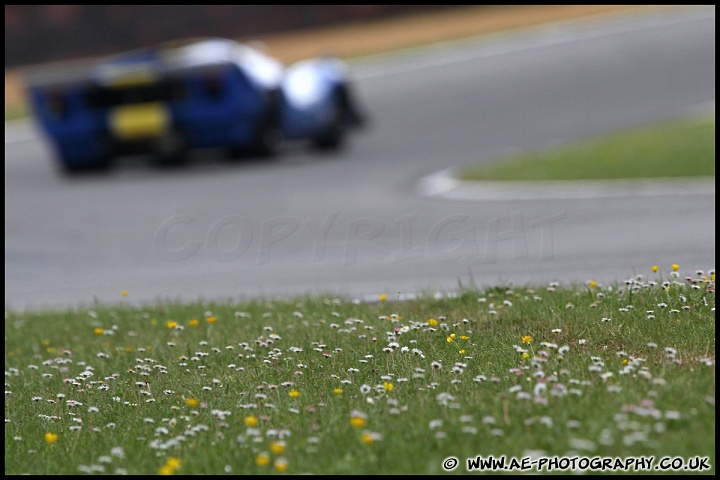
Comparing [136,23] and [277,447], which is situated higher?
[136,23]

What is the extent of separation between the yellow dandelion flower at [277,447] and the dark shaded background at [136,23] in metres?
23.9

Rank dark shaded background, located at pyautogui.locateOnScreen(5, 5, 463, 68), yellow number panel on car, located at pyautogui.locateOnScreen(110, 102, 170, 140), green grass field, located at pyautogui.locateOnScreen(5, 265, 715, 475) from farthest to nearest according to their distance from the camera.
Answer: dark shaded background, located at pyautogui.locateOnScreen(5, 5, 463, 68) < yellow number panel on car, located at pyautogui.locateOnScreen(110, 102, 170, 140) < green grass field, located at pyautogui.locateOnScreen(5, 265, 715, 475)

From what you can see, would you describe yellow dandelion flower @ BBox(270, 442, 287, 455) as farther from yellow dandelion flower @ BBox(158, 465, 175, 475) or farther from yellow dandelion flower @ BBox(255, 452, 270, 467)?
yellow dandelion flower @ BBox(158, 465, 175, 475)

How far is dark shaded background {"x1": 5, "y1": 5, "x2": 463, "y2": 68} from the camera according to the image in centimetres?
2700

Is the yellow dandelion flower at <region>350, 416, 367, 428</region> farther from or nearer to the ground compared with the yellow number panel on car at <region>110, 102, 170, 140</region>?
nearer to the ground

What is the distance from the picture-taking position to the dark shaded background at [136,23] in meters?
27.0

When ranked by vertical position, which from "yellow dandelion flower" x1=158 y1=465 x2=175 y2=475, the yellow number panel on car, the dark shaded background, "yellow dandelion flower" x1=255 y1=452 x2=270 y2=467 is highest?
the dark shaded background

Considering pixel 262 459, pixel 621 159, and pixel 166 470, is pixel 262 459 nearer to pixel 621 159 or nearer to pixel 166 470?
pixel 166 470

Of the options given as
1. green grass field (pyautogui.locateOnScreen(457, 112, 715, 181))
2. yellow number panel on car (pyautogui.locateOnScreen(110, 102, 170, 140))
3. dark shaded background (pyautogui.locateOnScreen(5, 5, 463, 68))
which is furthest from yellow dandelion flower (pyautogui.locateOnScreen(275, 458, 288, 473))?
dark shaded background (pyautogui.locateOnScreen(5, 5, 463, 68))

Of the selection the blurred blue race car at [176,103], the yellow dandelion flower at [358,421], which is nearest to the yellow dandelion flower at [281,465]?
the yellow dandelion flower at [358,421]

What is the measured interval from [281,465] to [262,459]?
0.09 m

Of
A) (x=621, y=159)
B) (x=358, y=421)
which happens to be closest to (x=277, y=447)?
(x=358, y=421)

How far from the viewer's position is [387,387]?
496cm

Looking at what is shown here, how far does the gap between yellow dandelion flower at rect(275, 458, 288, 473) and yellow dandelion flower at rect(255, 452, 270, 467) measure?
43 mm
